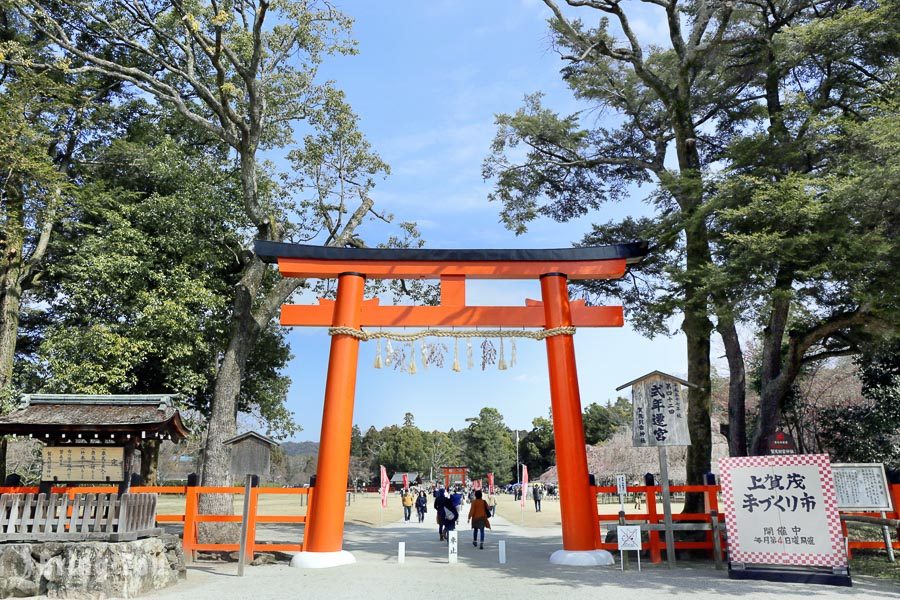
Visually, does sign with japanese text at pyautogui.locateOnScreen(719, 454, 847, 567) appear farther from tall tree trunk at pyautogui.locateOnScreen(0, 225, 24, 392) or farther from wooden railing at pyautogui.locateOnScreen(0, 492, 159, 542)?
tall tree trunk at pyautogui.locateOnScreen(0, 225, 24, 392)

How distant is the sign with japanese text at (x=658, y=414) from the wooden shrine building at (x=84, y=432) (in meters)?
8.56

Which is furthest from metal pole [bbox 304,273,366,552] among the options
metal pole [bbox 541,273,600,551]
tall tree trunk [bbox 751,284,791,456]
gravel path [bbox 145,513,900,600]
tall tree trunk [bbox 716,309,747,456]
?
tall tree trunk [bbox 751,284,791,456]

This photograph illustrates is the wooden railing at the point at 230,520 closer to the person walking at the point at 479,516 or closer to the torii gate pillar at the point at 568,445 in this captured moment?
the person walking at the point at 479,516

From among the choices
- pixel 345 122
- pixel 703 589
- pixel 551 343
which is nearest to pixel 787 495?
pixel 703 589

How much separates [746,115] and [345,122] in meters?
10.3

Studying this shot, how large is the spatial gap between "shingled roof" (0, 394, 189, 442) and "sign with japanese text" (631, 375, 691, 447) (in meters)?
8.55

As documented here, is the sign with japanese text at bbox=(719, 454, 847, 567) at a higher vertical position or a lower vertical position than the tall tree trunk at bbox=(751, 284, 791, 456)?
lower

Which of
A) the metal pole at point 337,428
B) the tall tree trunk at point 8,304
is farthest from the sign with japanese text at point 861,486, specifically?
the tall tree trunk at point 8,304

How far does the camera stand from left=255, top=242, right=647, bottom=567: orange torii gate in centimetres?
965

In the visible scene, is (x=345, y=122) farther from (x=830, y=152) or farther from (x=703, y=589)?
(x=703, y=589)

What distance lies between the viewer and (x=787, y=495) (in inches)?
301

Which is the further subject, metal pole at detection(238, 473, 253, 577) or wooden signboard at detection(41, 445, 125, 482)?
wooden signboard at detection(41, 445, 125, 482)

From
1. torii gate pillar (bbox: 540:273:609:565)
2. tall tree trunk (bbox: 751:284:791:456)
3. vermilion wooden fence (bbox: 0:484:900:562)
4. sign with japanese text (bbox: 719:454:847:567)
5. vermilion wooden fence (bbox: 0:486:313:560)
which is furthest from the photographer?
tall tree trunk (bbox: 751:284:791:456)

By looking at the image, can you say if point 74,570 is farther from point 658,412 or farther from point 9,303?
point 9,303
